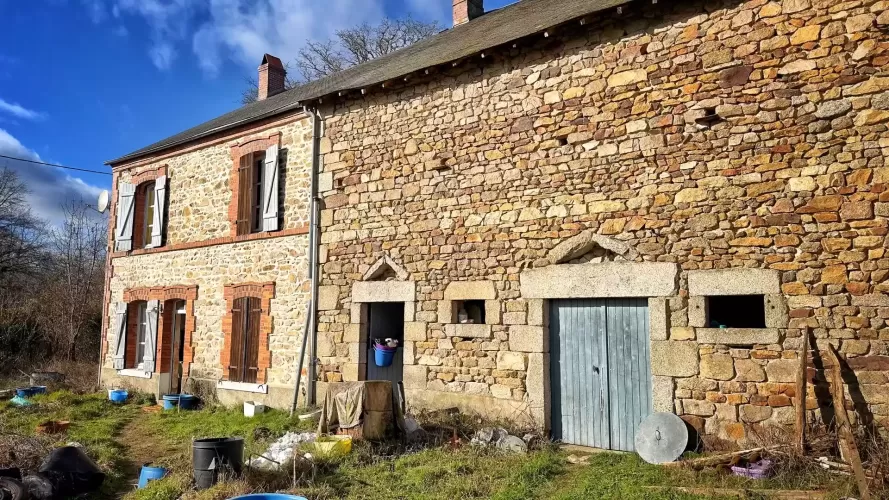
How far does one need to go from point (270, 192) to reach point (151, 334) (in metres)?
4.19

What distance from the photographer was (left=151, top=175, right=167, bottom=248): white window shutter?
11699 millimetres

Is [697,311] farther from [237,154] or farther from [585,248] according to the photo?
[237,154]

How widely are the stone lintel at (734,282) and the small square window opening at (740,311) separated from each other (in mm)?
679

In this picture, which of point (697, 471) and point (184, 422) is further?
point (184, 422)

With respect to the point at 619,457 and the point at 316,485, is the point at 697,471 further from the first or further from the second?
the point at 316,485

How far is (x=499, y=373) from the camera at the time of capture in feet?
23.4

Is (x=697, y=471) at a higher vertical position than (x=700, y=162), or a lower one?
lower

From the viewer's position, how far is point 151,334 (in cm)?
1159

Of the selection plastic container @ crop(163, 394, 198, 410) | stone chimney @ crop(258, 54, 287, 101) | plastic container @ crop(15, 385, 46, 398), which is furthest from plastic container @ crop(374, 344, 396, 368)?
stone chimney @ crop(258, 54, 287, 101)

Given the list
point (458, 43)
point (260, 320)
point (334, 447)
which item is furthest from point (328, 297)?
point (458, 43)

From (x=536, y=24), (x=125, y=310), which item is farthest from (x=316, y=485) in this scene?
(x=125, y=310)

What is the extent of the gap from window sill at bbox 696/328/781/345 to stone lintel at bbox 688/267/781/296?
35 cm

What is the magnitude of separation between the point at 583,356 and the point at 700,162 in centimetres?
243

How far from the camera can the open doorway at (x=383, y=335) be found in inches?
337
